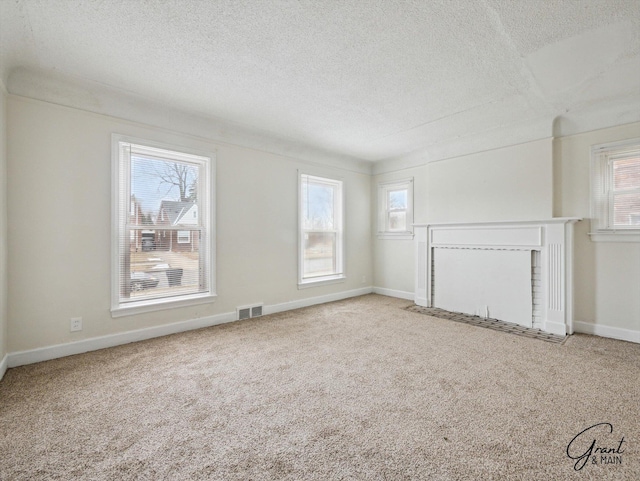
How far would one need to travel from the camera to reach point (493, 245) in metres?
4.00

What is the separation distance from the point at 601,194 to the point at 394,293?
3.20 meters

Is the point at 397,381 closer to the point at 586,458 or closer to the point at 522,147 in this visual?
the point at 586,458

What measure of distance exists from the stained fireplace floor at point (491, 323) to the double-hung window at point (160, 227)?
124 inches

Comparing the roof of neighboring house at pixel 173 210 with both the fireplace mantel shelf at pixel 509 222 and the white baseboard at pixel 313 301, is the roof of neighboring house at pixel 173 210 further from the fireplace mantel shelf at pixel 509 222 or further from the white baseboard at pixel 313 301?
the fireplace mantel shelf at pixel 509 222

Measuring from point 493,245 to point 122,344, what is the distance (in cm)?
469

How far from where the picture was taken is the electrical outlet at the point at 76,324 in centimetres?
281

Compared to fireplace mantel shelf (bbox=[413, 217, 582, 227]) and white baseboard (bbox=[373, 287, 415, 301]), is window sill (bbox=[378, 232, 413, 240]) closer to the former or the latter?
fireplace mantel shelf (bbox=[413, 217, 582, 227])

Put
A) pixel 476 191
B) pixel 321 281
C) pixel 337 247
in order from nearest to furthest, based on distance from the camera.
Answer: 1. pixel 476 191
2. pixel 321 281
3. pixel 337 247

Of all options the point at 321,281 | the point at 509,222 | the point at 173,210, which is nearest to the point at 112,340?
the point at 173,210

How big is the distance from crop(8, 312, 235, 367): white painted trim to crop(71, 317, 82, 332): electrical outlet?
13 cm

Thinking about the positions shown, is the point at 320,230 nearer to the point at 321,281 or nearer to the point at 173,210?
the point at 321,281

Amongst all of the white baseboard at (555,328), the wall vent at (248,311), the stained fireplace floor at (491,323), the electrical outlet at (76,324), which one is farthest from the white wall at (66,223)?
the white baseboard at (555,328)

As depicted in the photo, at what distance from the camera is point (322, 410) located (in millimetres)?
1882

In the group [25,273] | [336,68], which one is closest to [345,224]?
[336,68]
